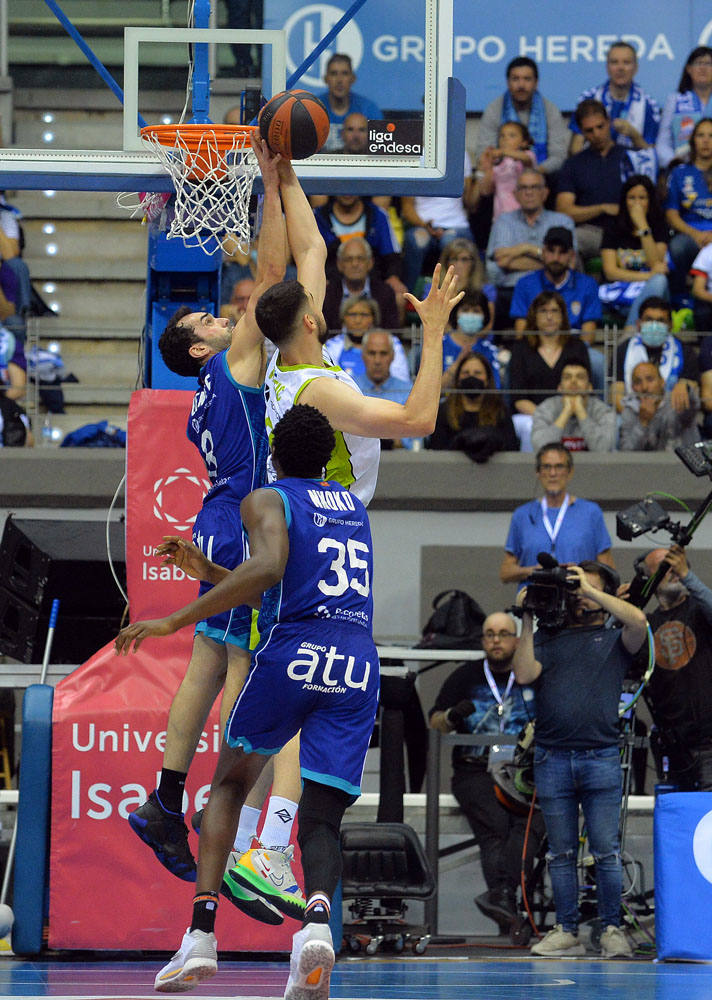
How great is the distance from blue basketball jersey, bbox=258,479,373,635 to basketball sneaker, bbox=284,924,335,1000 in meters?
1.12

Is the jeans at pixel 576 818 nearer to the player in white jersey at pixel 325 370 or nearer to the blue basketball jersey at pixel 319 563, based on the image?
the player in white jersey at pixel 325 370

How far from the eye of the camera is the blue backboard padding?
9.29 meters

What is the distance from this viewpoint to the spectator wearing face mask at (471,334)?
44.9 ft

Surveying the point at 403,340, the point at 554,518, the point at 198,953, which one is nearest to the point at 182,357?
the point at 198,953

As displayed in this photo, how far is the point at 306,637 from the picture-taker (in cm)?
579

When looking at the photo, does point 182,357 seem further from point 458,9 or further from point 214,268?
point 458,9

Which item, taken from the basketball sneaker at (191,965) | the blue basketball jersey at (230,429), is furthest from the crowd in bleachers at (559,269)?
the basketball sneaker at (191,965)

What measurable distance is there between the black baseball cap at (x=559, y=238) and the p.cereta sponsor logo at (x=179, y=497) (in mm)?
6457

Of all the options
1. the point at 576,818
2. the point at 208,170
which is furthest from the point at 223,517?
the point at 576,818

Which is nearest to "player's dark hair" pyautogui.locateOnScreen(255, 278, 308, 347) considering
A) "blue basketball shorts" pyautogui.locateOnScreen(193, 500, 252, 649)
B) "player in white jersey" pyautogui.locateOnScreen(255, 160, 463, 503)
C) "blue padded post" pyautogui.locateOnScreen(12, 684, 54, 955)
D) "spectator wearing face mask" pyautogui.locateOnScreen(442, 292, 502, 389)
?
"player in white jersey" pyautogui.locateOnScreen(255, 160, 463, 503)

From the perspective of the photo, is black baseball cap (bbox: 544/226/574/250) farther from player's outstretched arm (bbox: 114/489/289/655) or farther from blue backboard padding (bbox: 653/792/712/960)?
player's outstretched arm (bbox: 114/489/289/655)

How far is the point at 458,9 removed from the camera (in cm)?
1631

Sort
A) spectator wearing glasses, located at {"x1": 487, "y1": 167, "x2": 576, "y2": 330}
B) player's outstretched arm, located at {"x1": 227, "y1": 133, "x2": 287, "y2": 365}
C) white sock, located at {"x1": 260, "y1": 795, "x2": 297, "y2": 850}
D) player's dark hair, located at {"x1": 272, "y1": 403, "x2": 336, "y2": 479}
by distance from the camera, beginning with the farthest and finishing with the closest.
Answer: spectator wearing glasses, located at {"x1": 487, "y1": 167, "x2": 576, "y2": 330} → player's outstretched arm, located at {"x1": 227, "y1": 133, "x2": 287, "y2": 365} → white sock, located at {"x1": 260, "y1": 795, "x2": 297, "y2": 850} → player's dark hair, located at {"x1": 272, "y1": 403, "x2": 336, "y2": 479}

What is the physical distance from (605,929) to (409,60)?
205 inches
